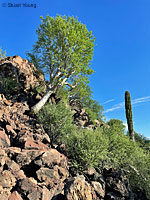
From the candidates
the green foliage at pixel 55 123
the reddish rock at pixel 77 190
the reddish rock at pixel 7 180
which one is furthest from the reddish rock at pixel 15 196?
the green foliage at pixel 55 123

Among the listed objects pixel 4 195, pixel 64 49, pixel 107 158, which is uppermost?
pixel 64 49

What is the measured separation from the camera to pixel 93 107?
46125mm

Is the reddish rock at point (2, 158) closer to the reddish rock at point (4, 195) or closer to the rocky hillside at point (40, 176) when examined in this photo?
the rocky hillside at point (40, 176)

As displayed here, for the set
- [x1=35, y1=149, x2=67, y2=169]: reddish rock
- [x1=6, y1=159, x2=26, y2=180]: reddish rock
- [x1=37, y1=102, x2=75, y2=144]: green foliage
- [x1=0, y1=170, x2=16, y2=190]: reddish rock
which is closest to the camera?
[x1=0, y1=170, x2=16, y2=190]: reddish rock

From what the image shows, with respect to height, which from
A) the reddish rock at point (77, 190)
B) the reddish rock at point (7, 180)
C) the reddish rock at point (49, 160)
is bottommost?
the reddish rock at point (77, 190)

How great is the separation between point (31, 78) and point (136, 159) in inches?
810

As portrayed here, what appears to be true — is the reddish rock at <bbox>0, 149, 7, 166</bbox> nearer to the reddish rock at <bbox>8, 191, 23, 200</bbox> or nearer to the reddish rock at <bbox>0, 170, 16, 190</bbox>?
the reddish rock at <bbox>0, 170, 16, 190</bbox>

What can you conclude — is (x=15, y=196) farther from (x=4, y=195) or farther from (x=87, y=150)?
(x=87, y=150)

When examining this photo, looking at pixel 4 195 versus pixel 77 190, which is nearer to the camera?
pixel 4 195

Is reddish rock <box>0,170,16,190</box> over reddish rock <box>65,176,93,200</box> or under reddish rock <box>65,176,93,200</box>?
over

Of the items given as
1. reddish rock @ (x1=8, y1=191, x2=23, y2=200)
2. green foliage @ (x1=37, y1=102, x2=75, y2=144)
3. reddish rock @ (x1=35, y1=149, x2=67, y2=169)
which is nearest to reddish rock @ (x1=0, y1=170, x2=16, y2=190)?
reddish rock @ (x1=8, y1=191, x2=23, y2=200)

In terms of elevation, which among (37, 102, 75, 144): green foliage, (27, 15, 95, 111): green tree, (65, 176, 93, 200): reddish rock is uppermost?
(27, 15, 95, 111): green tree

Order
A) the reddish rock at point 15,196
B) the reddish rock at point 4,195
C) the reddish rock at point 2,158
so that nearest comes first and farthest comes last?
the reddish rock at point 4,195 < the reddish rock at point 15,196 < the reddish rock at point 2,158

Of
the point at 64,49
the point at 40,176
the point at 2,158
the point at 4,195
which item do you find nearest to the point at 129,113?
the point at 64,49
